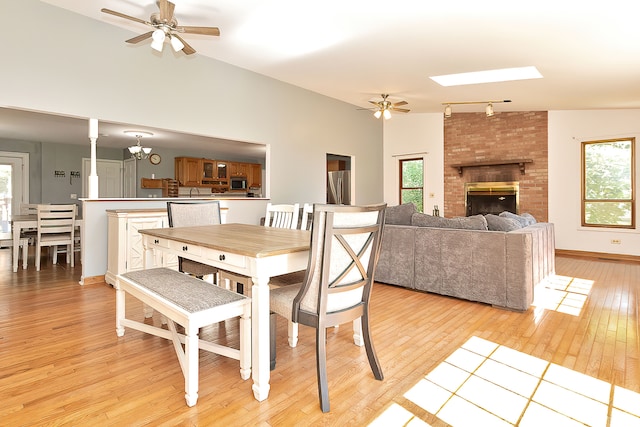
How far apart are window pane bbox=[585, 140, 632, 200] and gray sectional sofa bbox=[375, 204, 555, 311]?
3186 millimetres

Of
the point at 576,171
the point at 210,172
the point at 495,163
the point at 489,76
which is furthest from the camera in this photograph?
the point at 210,172

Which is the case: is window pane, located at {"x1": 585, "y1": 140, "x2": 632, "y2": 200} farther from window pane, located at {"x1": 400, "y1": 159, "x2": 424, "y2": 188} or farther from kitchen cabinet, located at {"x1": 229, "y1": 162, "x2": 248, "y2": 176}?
kitchen cabinet, located at {"x1": 229, "y1": 162, "x2": 248, "y2": 176}

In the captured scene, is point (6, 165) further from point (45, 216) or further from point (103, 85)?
point (103, 85)

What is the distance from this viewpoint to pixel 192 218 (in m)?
3.19

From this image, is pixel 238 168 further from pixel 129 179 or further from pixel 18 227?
pixel 18 227

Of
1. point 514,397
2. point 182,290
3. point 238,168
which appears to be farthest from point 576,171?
point 238,168

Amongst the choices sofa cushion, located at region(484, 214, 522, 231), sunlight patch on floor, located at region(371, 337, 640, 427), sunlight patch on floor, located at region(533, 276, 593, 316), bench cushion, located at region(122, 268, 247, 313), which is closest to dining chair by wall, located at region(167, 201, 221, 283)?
bench cushion, located at region(122, 268, 247, 313)

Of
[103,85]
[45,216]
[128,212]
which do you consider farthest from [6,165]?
[128,212]

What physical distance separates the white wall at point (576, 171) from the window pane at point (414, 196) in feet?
8.34

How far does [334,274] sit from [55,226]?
5.18 meters

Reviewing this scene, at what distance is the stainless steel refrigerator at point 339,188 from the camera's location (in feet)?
25.1

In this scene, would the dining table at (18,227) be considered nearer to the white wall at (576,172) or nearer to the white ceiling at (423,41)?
the white ceiling at (423,41)

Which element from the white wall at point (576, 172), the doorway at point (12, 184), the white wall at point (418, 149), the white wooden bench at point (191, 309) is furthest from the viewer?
the white wall at point (418, 149)

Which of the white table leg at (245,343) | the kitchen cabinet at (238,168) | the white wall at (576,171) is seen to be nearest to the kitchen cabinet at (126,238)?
the white table leg at (245,343)
